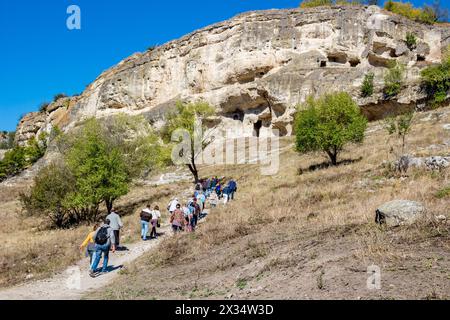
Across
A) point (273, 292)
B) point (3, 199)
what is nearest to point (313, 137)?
point (273, 292)

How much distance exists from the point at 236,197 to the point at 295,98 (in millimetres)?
21722

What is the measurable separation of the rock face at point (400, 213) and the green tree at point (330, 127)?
15019 millimetres

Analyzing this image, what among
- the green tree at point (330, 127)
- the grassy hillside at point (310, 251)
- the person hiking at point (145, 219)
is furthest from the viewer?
the green tree at point (330, 127)

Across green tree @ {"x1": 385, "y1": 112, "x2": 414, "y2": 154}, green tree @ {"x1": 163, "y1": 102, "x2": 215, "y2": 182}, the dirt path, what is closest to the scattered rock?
green tree @ {"x1": 385, "y1": 112, "x2": 414, "y2": 154}

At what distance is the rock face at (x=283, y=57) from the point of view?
4134 cm

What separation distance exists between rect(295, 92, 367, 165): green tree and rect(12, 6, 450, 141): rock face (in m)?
12.9

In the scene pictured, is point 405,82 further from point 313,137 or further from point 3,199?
point 3,199

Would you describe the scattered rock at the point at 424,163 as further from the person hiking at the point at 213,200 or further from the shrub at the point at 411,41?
the shrub at the point at 411,41

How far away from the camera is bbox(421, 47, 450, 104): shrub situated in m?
33.1

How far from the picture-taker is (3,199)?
3881cm

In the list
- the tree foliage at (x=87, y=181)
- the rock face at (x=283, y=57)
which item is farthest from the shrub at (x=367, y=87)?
the tree foliage at (x=87, y=181)

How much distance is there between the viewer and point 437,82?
3334 cm

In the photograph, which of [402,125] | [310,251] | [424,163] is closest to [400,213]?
[310,251]

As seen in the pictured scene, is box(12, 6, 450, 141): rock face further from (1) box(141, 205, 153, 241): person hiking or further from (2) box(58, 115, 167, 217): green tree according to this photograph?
(1) box(141, 205, 153, 241): person hiking
